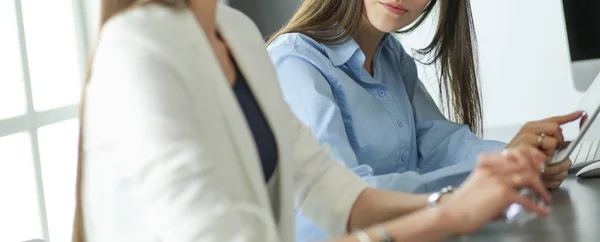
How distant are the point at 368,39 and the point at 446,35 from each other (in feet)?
Answer: 0.61

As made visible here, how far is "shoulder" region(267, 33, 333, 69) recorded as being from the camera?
1.79 m

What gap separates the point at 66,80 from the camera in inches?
130

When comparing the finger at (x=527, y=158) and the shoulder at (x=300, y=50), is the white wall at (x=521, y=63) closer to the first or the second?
the shoulder at (x=300, y=50)

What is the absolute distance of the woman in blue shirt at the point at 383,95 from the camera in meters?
1.61

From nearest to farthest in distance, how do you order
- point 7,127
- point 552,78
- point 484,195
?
point 484,195
point 7,127
point 552,78

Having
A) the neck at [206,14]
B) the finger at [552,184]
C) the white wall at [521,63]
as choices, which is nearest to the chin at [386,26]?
the finger at [552,184]

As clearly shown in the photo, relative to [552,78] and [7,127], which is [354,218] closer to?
[7,127]

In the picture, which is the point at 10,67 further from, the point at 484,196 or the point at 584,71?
the point at 484,196

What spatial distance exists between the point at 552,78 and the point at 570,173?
1.90 meters

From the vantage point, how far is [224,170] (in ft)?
3.24

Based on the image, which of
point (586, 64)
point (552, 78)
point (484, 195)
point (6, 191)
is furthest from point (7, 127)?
point (484, 195)

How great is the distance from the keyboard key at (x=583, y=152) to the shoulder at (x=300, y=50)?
1.65ft

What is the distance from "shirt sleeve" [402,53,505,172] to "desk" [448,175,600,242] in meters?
0.44

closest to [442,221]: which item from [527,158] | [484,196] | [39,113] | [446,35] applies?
[484,196]
